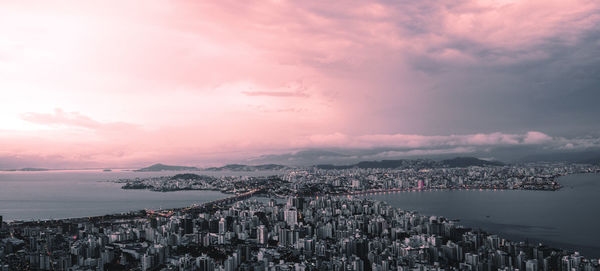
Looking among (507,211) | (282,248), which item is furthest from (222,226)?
(507,211)

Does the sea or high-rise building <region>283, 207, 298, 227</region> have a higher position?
high-rise building <region>283, 207, 298, 227</region>

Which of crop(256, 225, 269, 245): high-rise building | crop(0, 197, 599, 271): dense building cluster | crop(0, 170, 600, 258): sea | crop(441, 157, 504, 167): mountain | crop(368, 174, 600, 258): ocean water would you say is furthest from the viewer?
crop(441, 157, 504, 167): mountain

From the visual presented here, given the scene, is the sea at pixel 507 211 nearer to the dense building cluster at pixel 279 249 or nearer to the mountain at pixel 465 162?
the dense building cluster at pixel 279 249

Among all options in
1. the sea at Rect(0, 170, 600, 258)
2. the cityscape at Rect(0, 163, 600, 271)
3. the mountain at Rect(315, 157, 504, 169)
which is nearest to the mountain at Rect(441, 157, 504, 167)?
the mountain at Rect(315, 157, 504, 169)

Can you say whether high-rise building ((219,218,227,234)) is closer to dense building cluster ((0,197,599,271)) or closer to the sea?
dense building cluster ((0,197,599,271))

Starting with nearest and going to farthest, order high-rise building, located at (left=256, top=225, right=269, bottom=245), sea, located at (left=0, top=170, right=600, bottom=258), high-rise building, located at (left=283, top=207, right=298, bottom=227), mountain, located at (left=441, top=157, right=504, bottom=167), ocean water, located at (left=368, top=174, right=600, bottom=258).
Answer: high-rise building, located at (left=256, top=225, right=269, bottom=245)
ocean water, located at (left=368, top=174, right=600, bottom=258)
sea, located at (left=0, top=170, right=600, bottom=258)
high-rise building, located at (left=283, top=207, right=298, bottom=227)
mountain, located at (left=441, top=157, right=504, bottom=167)

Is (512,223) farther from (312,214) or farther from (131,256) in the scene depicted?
(131,256)

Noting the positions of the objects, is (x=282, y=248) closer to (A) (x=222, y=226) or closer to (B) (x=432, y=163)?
(A) (x=222, y=226)
